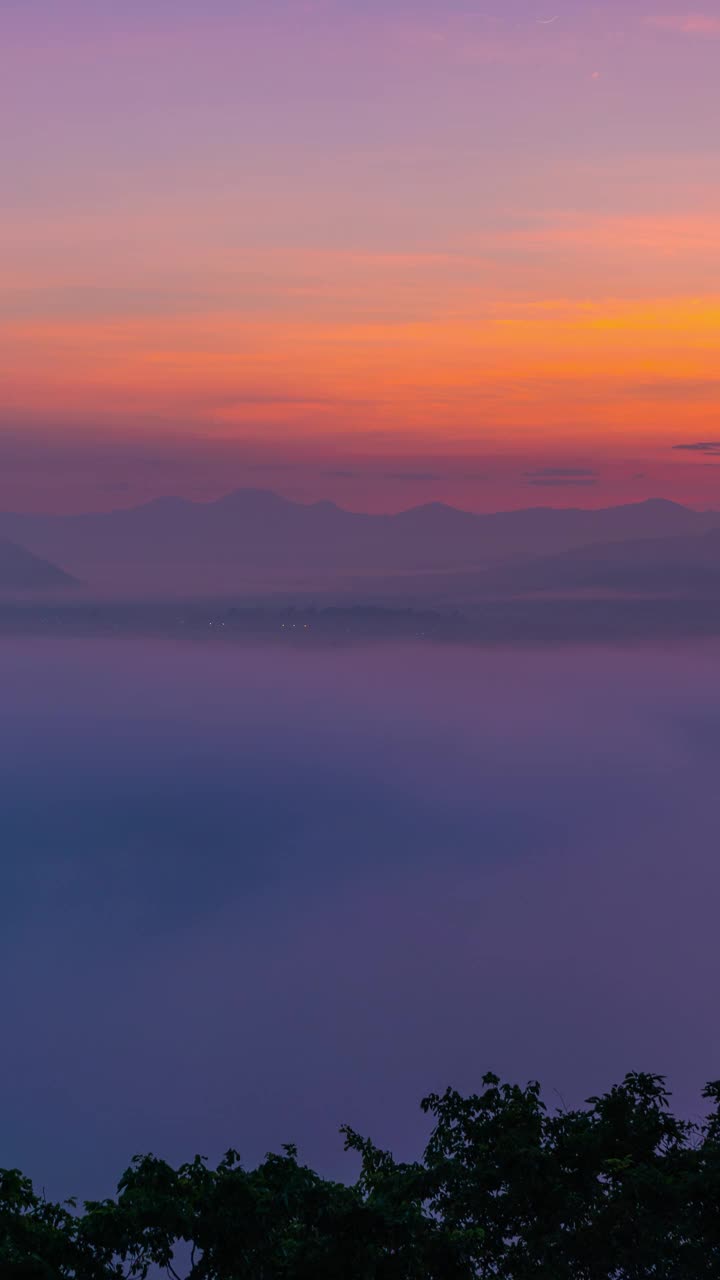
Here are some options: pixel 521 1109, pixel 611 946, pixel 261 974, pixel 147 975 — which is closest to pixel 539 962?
pixel 611 946

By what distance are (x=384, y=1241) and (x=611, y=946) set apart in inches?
7067

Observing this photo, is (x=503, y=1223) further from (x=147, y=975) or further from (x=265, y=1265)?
(x=147, y=975)

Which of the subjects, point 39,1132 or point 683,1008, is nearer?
point 39,1132

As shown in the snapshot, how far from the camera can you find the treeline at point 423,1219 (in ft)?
48.4

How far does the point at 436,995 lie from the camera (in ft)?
539

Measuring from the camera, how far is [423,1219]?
15008 mm

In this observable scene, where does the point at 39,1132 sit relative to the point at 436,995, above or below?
→ below

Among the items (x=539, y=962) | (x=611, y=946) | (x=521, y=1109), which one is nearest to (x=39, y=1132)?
(x=539, y=962)

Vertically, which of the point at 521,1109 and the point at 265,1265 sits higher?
the point at 521,1109

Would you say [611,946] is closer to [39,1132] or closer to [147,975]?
[147,975]

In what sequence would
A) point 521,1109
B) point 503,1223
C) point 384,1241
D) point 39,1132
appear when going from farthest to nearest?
point 39,1132 → point 521,1109 → point 503,1223 → point 384,1241

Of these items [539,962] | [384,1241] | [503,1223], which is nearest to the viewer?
[384,1241]

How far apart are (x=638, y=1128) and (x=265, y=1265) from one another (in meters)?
5.43

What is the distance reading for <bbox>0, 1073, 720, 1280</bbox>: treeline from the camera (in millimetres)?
14742
